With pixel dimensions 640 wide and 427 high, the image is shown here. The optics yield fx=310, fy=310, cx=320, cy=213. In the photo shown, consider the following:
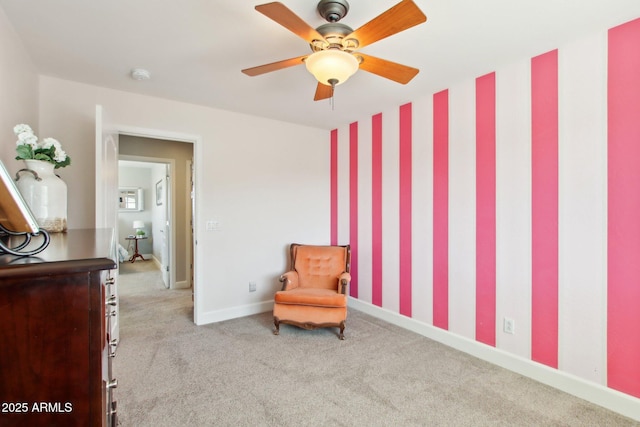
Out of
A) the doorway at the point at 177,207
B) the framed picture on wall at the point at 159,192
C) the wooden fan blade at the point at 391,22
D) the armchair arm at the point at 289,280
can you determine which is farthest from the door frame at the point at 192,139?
the framed picture on wall at the point at 159,192

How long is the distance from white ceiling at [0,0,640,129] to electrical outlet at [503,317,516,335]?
1936 millimetres

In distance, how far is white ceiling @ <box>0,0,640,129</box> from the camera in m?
1.67

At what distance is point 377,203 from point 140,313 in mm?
2971

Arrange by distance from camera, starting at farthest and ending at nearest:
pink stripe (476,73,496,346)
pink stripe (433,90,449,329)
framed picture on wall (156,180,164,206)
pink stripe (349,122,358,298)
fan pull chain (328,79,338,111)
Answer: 1. framed picture on wall (156,180,164,206)
2. pink stripe (349,122,358,298)
3. pink stripe (433,90,449,329)
4. pink stripe (476,73,496,346)
5. fan pull chain (328,79,338,111)

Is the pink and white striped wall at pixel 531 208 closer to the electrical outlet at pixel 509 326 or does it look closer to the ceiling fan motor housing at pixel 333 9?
the electrical outlet at pixel 509 326

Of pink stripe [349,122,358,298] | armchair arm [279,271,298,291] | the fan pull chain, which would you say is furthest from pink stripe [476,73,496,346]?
armchair arm [279,271,298,291]

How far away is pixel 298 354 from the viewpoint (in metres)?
2.56

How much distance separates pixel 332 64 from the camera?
1.58 meters

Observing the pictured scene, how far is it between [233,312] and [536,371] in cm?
279

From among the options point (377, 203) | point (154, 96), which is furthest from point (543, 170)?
point (154, 96)

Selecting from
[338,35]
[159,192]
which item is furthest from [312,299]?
[159,192]

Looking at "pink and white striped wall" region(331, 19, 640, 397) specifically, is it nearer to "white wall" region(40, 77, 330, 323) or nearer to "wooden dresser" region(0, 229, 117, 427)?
"white wall" region(40, 77, 330, 323)

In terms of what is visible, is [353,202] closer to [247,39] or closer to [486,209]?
[486,209]

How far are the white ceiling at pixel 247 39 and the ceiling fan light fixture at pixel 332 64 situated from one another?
0.30m
